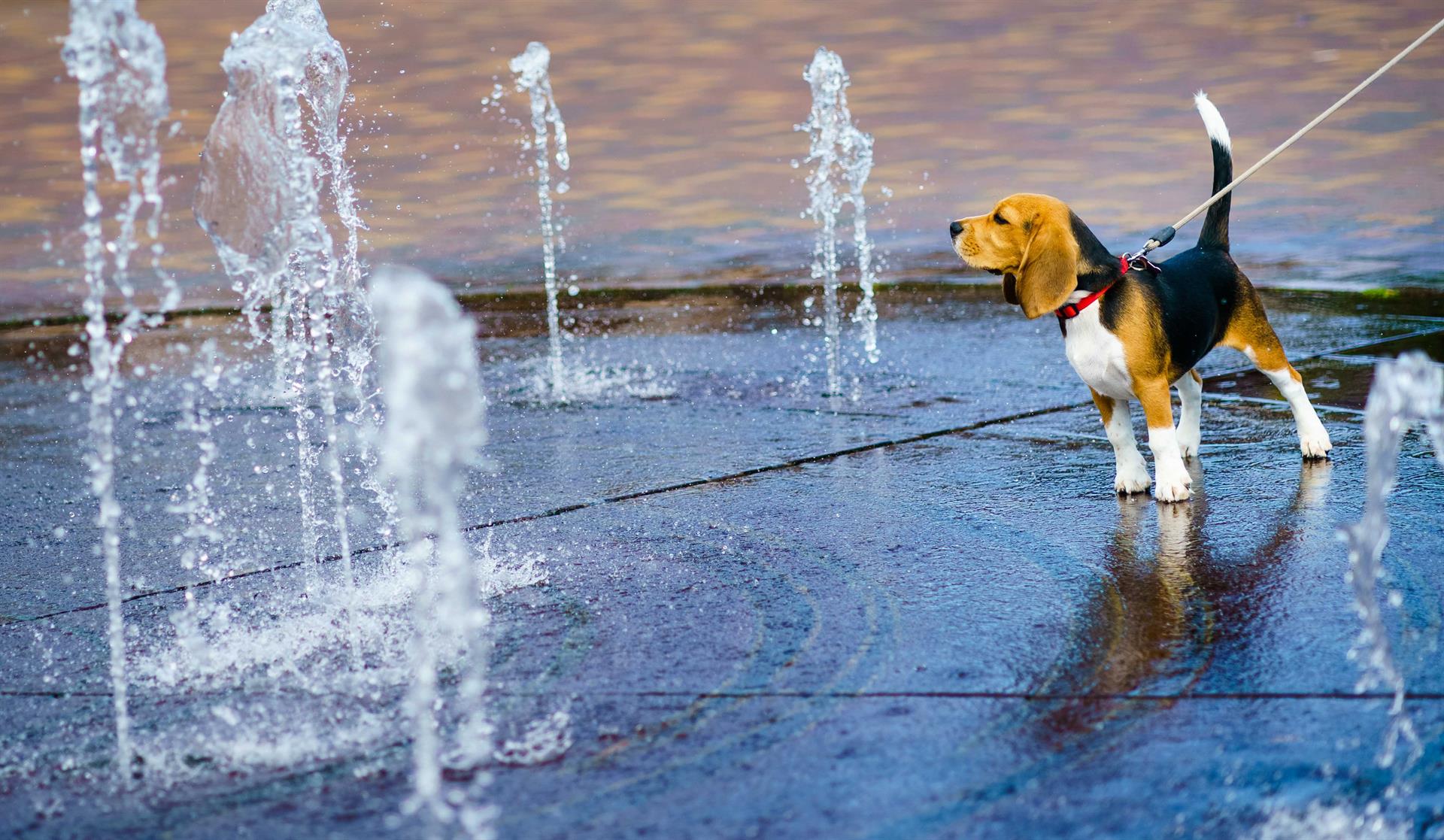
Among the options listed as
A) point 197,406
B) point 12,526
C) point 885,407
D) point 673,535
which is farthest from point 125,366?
point 673,535

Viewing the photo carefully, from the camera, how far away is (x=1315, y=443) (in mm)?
4930

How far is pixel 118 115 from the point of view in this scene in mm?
3488

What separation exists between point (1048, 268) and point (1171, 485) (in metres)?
0.78

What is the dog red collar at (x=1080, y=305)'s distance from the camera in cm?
457

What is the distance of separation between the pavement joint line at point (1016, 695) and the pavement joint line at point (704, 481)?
4.91 feet

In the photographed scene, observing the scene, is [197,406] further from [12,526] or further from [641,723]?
[641,723]

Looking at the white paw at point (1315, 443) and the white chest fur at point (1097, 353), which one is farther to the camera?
the white paw at point (1315, 443)

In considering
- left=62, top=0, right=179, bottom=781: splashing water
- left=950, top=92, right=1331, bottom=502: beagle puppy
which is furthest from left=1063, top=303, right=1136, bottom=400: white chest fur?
left=62, top=0, right=179, bottom=781: splashing water

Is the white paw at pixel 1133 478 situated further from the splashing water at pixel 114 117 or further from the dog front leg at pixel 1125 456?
the splashing water at pixel 114 117

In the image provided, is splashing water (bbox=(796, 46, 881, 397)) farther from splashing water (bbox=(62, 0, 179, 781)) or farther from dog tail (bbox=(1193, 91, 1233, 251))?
splashing water (bbox=(62, 0, 179, 781))

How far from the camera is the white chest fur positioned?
4535mm

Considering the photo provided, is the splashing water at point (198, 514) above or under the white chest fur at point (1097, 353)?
under

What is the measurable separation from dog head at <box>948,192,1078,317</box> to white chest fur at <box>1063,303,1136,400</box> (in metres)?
0.13

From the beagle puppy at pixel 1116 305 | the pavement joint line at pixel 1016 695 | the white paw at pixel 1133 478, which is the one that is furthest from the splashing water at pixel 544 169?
the pavement joint line at pixel 1016 695
